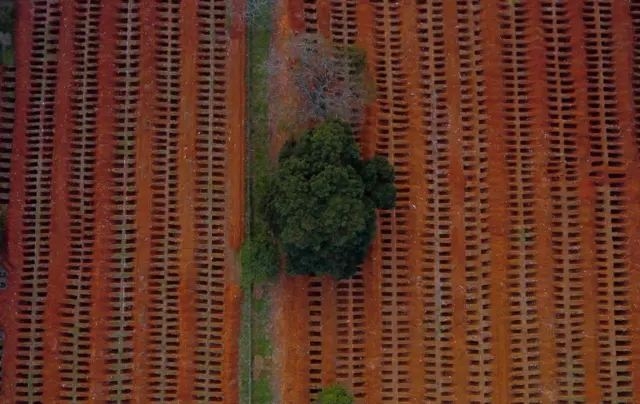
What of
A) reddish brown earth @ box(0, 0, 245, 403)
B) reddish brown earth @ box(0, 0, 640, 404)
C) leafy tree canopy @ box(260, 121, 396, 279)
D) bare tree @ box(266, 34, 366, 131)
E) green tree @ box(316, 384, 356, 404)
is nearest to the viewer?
leafy tree canopy @ box(260, 121, 396, 279)

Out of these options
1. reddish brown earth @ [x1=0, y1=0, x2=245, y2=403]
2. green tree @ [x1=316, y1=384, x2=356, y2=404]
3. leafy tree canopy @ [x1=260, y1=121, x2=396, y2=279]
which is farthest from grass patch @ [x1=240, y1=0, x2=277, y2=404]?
green tree @ [x1=316, y1=384, x2=356, y2=404]

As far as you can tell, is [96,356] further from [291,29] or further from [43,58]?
[291,29]

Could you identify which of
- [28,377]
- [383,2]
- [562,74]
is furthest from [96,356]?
[562,74]

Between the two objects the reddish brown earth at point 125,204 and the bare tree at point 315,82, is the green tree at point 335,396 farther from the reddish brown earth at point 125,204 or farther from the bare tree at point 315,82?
the bare tree at point 315,82

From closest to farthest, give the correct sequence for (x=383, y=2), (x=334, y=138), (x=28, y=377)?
(x=334, y=138) < (x=28, y=377) < (x=383, y=2)

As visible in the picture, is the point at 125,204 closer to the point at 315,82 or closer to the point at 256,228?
the point at 256,228

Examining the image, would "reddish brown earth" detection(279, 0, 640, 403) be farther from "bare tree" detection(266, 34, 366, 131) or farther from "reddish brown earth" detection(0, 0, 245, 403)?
"reddish brown earth" detection(0, 0, 245, 403)
